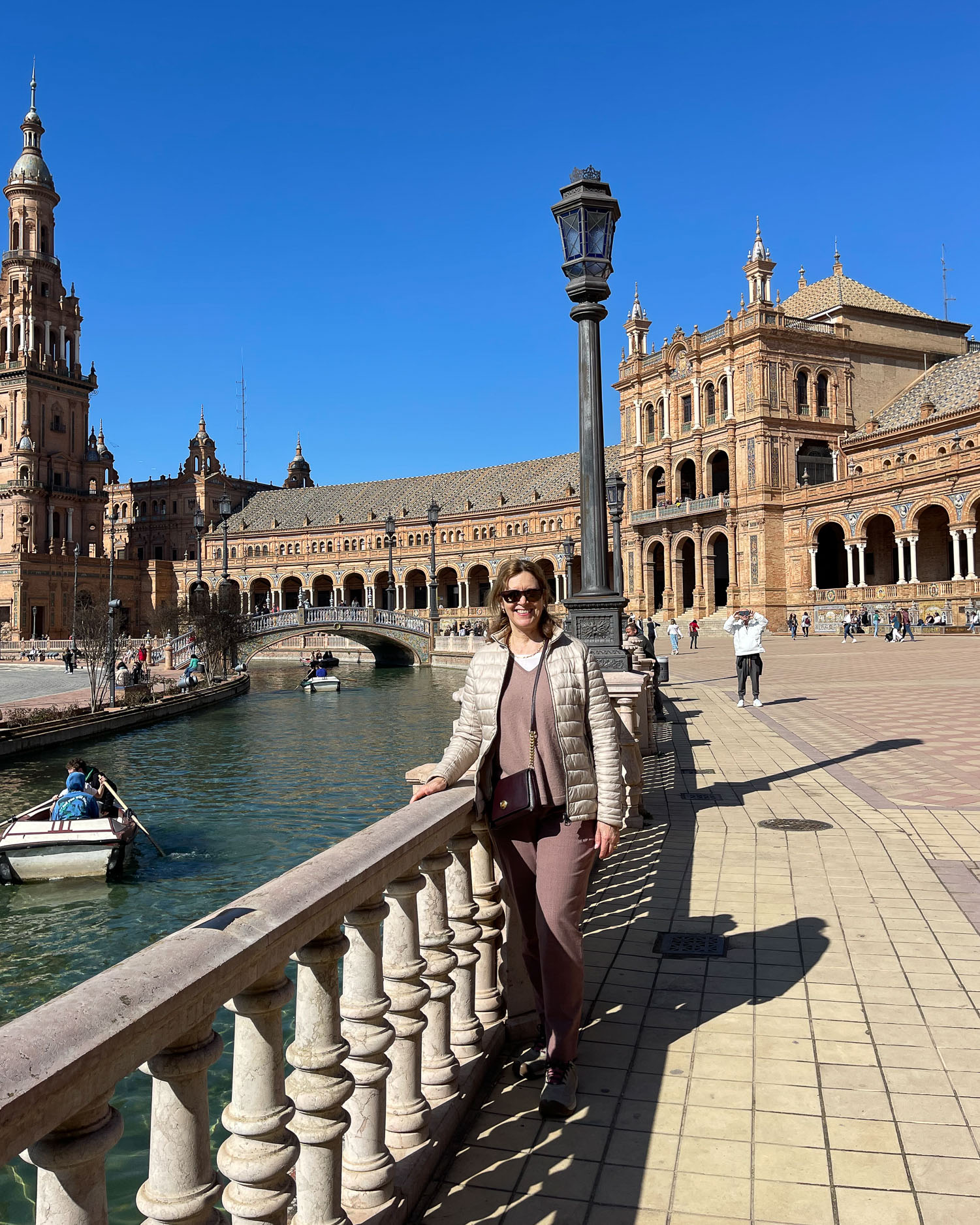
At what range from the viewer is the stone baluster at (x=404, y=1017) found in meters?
3.08

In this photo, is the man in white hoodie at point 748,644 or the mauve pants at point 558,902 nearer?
the mauve pants at point 558,902

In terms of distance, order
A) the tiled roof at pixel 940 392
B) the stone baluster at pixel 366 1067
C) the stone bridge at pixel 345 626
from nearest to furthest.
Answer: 1. the stone baluster at pixel 366 1067
2. the tiled roof at pixel 940 392
3. the stone bridge at pixel 345 626

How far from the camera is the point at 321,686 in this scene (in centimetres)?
4209

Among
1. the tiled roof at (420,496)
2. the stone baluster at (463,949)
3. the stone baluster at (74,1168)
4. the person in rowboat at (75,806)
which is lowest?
the person in rowboat at (75,806)

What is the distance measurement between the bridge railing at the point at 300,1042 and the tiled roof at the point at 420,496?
68594 mm

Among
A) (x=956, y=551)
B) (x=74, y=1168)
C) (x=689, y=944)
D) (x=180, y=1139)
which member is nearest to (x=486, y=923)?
(x=689, y=944)

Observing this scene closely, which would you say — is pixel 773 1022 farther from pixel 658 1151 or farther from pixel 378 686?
pixel 378 686

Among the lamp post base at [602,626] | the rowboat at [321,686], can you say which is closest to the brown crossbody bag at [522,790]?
the lamp post base at [602,626]

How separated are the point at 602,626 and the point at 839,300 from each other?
60.7 m

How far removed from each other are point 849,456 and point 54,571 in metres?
66.8

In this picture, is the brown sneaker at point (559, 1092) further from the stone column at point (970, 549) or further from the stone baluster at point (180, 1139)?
the stone column at point (970, 549)

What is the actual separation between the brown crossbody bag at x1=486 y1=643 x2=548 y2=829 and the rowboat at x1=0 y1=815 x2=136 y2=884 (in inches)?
387

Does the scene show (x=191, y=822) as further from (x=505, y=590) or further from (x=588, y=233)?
(x=505, y=590)

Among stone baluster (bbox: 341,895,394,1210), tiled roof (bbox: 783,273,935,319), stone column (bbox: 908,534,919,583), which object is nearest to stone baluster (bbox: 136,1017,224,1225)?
stone baluster (bbox: 341,895,394,1210)
